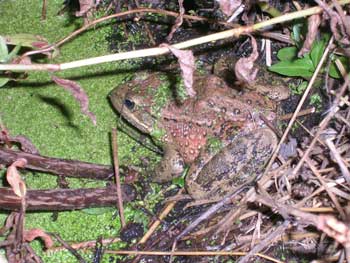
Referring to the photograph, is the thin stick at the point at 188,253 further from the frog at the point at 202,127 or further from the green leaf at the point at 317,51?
the green leaf at the point at 317,51

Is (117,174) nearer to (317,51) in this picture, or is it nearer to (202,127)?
(202,127)

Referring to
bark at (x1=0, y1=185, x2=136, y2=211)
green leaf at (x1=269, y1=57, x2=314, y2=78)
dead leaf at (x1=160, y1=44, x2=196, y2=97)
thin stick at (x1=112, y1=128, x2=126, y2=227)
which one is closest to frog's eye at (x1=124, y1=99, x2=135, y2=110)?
thin stick at (x1=112, y1=128, x2=126, y2=227)

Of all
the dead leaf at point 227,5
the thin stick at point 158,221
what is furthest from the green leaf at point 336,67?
the thin stick at point 158,221

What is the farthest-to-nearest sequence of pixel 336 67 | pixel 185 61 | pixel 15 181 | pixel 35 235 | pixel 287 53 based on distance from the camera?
pixel 287 53 < pixel 336 67 < pixel 35 235 < pixel 15 181 < pixel 185 61

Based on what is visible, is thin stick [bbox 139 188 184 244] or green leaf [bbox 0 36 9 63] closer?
green leaf [bbox 0 36 9 63]

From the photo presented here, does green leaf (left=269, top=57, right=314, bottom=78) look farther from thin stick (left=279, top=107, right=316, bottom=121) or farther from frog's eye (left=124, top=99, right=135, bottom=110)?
frog's eye (left=124, top=99, right=135, bottom=110)

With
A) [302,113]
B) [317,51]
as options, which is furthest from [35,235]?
[317,51]

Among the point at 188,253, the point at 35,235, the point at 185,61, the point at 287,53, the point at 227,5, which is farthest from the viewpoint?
the point at 287,53
